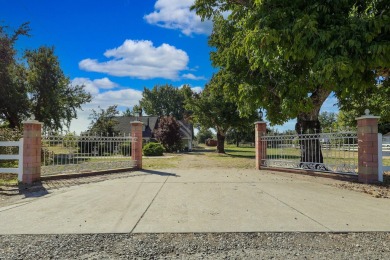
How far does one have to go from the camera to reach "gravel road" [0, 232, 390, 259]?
3754mm

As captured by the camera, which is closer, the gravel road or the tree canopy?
the gravel road

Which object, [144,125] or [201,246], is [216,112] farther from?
[201,246]

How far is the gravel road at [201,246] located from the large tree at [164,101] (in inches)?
2988

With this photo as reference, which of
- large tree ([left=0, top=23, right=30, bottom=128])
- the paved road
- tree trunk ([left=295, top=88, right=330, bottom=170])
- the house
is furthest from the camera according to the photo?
the house

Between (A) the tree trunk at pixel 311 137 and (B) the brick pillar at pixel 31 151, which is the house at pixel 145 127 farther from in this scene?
(B) the brick pillar at pixel 31 151

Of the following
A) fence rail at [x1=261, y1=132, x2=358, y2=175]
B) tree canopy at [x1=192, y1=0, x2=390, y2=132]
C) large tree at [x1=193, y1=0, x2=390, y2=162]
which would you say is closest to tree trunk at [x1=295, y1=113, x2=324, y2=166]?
fence rail at [x1=261, y1=132, x2=358, y2=175]

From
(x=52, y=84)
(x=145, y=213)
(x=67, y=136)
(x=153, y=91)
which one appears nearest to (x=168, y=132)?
(x=52, y=84)

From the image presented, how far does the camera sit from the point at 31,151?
9.28 m

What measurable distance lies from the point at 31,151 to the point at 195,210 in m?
6.15

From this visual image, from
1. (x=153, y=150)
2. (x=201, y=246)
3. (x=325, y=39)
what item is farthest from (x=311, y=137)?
(x=153, y=150)

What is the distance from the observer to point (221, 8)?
37.3ft

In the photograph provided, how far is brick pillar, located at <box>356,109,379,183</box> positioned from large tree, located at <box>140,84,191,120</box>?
71308 mm

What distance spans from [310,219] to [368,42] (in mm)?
3676

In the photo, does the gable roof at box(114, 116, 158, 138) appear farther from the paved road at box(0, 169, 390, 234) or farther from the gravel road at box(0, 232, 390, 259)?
the gravel road at box(0, 232, 390, 259)
